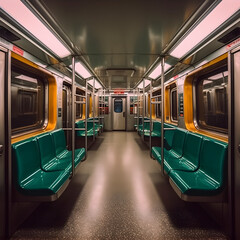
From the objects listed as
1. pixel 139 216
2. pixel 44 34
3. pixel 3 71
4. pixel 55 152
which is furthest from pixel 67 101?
pixel 139 216

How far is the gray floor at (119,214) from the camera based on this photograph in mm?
1739

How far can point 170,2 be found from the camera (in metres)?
1.51

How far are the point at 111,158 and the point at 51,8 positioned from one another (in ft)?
11.9

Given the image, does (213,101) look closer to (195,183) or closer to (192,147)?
(192,147)

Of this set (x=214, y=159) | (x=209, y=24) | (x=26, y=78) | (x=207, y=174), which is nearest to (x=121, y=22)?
(x=209, y=24)

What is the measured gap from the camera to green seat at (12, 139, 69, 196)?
1763mm

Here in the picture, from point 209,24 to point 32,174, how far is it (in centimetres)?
292

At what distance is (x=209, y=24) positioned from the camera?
1.76 metres

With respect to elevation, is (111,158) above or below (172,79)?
below

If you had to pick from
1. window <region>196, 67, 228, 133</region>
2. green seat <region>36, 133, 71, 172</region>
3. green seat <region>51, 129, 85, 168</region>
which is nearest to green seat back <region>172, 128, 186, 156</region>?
window <region>196, 67, 228, 133</region>

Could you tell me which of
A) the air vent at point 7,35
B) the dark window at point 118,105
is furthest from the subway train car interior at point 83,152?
the dark window at point 118,105

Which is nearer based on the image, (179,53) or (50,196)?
(50,196)

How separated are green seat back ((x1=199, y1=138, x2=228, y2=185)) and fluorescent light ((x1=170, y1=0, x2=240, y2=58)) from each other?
139 cm

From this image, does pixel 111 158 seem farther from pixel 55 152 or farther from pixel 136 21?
pixel 136 21
